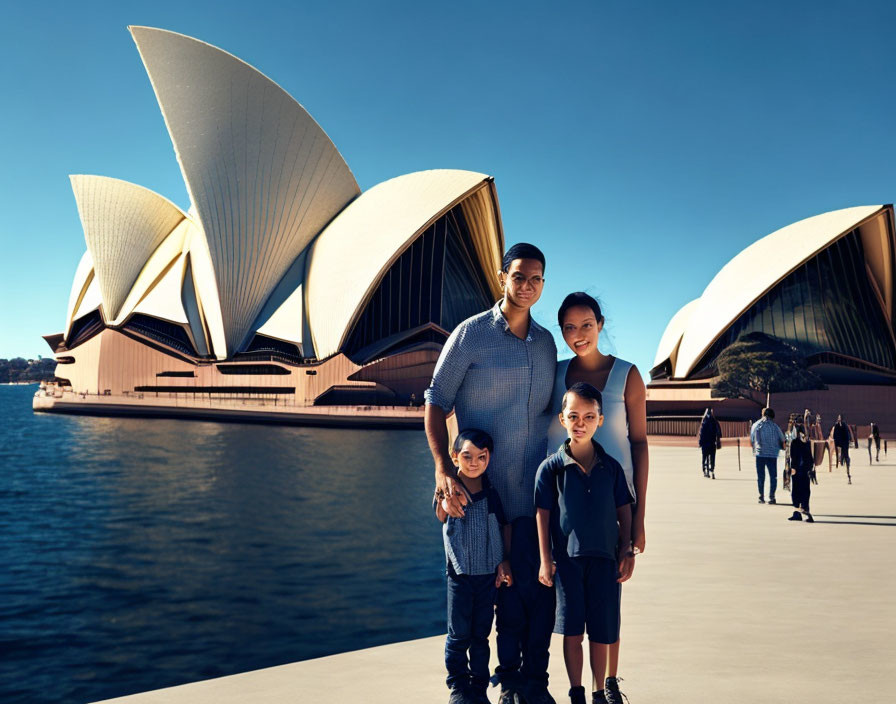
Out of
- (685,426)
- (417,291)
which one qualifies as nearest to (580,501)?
(685,426)

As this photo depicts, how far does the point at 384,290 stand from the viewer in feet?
139

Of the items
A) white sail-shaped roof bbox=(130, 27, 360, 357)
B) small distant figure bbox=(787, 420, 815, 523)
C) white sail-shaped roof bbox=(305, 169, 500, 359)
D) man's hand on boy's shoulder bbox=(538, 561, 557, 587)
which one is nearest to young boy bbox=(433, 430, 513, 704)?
man's hand on boy's shoulder bbox=(538, 561, 557, 587)

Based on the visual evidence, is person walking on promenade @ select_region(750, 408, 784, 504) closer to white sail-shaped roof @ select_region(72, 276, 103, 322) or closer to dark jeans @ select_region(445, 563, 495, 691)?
dark jeans @ select_region(445, 563, 495, 691)

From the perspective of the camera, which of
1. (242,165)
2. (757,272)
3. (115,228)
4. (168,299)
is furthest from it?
(115,228)

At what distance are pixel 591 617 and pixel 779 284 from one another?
35.4 meters

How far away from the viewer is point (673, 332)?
44.3 metres

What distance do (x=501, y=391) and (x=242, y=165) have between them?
4170cm

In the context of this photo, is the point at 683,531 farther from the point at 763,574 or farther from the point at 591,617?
the point at 591,617

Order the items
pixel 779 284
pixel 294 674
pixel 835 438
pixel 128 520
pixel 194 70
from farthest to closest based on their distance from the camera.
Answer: pixel 194 70 < pixel 779 284 < pixel 835 438 < pixel 128 520 < pixel 294 674

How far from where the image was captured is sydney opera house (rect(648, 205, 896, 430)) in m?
33.6

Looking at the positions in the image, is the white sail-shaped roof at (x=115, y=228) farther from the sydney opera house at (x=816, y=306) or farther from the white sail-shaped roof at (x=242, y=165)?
the sydney opera house at (x=816, y=306)

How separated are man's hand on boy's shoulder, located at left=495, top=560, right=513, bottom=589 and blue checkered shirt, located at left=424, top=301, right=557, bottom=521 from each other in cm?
19

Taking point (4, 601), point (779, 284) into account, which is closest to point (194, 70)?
point (779, 284)

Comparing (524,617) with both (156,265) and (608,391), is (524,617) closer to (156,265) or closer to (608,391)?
(608,391)
